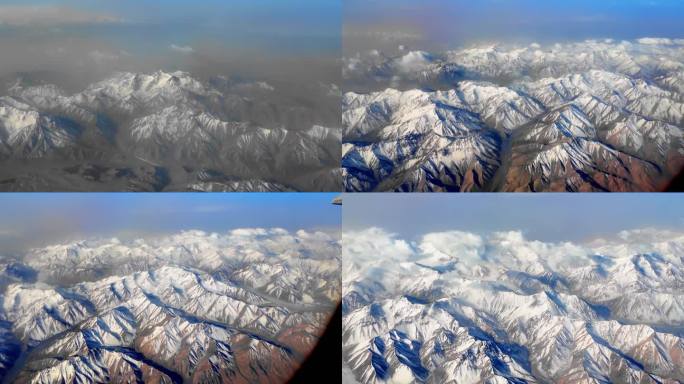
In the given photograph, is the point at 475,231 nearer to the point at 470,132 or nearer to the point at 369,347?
the point at 470,132

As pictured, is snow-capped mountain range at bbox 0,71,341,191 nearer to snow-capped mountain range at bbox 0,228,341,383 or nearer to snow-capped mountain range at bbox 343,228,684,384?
snow-capped mountain range at bbox 0,228,341,383

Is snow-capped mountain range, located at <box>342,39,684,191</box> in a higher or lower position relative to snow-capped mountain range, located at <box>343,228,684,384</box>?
higher

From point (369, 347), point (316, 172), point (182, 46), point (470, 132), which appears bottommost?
point (369, 347)

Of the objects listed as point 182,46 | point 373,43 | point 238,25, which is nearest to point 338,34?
point 373,43

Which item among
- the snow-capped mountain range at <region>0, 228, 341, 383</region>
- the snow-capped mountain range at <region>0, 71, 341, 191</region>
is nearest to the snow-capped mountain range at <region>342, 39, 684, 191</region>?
the snow-capped mountain range at <region>0, 71, 341, 191</region>

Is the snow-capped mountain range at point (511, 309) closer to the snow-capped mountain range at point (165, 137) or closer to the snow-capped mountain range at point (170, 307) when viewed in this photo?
the snow-capped mountain range at point (170, 307)
